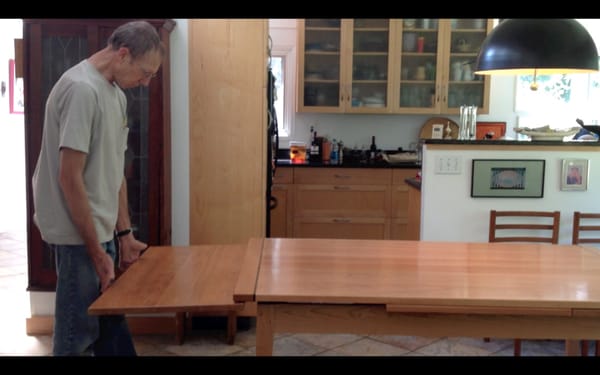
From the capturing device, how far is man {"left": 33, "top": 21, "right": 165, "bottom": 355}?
5.91 feet

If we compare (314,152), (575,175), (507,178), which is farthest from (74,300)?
(314,152)

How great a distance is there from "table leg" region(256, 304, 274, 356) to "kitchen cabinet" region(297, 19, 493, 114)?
4.04 m

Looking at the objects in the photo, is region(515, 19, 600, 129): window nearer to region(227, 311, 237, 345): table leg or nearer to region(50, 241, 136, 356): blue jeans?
region(227, 311, 237, 345): table leg

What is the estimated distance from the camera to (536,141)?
A: 12.1ft

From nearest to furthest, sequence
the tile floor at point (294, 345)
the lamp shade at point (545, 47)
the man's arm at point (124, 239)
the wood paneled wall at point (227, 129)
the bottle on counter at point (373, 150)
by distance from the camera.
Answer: the man's arm at point (124, 239) → the lamp shade at point (545, 47) → the tile floor at point (294, 345) → the wood paneled wall at point (227, 129) → the bottle on counter at point (373, 150)

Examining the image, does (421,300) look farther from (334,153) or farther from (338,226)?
(334,153)

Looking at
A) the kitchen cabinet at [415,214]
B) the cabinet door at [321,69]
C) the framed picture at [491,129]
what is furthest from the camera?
the framed picture at [491,129]

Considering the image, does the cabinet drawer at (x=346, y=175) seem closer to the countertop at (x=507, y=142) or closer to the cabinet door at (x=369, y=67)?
the cabinet door at (x=369, y=67)

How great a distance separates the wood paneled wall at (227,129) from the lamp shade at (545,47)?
1.29 metres

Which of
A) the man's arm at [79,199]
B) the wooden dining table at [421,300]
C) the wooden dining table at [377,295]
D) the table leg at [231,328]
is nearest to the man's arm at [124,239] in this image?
the wooden dining table at [377,295]

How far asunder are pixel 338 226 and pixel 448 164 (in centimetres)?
182

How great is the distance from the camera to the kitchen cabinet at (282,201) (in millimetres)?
5320

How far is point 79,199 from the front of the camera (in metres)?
1.81

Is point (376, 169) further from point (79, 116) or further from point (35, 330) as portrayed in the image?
point (79, 116)
